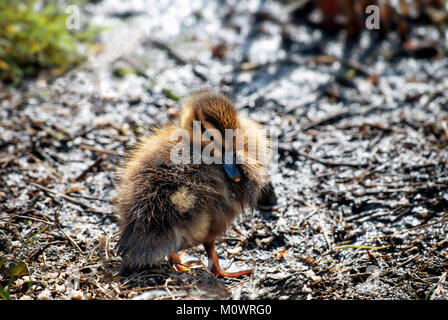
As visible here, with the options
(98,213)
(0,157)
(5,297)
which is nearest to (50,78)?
(0,157)

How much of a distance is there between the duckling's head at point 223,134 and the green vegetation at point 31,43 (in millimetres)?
2838

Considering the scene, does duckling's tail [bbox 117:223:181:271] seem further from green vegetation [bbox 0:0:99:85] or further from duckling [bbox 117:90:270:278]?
green vegetation [bbox 0:0:99:85]

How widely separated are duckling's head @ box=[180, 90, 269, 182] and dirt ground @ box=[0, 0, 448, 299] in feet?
1.33

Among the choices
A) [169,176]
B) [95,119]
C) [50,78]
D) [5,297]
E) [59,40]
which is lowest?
[5,297]

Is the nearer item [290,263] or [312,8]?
[290,263]

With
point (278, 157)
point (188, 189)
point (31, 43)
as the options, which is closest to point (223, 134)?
point (188, 189)

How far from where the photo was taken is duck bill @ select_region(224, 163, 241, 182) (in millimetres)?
2906

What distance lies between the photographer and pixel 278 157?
4246 millimetres

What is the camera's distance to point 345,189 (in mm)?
3820

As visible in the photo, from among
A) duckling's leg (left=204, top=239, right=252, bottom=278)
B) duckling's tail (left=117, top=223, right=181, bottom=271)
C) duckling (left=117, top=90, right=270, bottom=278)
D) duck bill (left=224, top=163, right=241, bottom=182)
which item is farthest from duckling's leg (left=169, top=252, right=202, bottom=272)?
duck bill (left=224, top=163, right=241, bottom=182)

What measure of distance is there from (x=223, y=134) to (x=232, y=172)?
0.90ft

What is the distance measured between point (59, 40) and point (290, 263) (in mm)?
3772

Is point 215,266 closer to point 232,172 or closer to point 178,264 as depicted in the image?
point 178,264

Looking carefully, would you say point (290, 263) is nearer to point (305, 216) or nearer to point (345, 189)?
point (305, 216)
